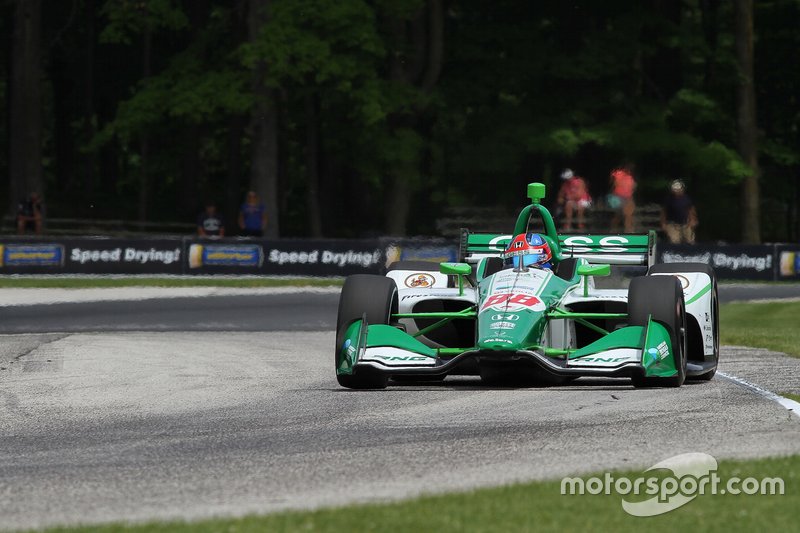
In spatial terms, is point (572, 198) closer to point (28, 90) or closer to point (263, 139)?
point (263, 139)

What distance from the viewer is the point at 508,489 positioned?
23.2ft

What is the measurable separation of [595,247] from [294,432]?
535 cm

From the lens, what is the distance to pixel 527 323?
447 inches

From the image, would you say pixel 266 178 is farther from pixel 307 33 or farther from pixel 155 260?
pixel 155 260


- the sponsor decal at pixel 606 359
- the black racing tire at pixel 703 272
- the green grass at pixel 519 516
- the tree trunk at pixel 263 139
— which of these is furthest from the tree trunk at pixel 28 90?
the green grass at pixel 519 516

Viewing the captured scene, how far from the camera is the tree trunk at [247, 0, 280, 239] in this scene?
3731 cm

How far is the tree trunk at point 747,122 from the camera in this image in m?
40.6

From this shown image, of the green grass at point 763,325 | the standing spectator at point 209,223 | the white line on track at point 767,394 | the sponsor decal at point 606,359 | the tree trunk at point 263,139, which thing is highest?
the tree trunk at point 263,139

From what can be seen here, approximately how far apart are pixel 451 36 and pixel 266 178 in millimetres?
9399

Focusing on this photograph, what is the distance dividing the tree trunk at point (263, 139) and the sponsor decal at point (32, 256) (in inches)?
327

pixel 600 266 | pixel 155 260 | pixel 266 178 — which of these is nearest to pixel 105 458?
pixel 600 266

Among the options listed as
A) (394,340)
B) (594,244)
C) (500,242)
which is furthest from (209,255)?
(394,340)

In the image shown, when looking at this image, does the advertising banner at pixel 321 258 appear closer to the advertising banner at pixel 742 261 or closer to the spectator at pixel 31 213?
the advertising banner at pixel 742 261

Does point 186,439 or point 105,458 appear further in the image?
point 186,439
